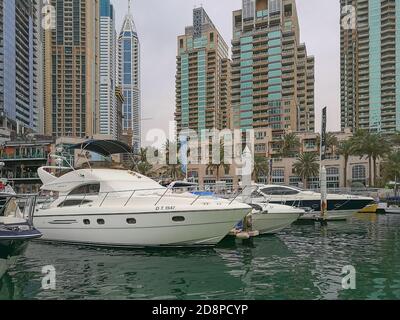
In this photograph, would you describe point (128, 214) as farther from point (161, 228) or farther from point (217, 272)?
point (217, 272)

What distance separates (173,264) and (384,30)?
128 m

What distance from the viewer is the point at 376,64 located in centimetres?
12088

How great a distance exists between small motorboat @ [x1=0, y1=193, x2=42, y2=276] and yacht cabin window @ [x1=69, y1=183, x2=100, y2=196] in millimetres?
5980

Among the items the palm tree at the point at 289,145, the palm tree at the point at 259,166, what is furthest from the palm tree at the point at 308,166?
the palm tree at the point at 289,145

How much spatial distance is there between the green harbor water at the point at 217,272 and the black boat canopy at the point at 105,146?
4.97m

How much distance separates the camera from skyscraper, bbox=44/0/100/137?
14775cm

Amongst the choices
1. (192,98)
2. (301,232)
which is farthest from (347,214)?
(192,98)

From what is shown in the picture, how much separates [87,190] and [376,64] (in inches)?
4821

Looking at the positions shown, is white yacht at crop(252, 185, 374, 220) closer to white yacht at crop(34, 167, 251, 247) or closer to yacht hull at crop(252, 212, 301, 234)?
yacht hull at crop(252, 212, 301, 234)

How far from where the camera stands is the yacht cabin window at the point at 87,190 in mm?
17344

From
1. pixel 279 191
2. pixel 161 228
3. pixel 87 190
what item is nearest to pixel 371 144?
pixel 279 191

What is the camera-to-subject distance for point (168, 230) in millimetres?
14750

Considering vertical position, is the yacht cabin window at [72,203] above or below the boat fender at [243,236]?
above

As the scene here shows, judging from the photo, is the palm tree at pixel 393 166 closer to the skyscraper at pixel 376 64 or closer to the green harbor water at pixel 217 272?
the green harbor water at pixel 217 272
